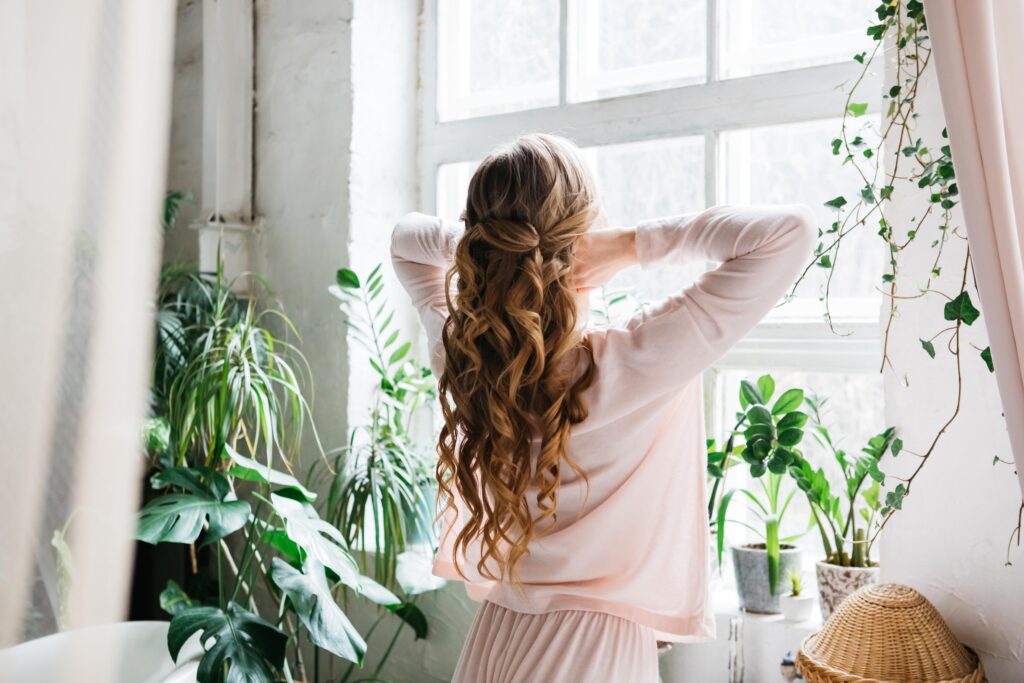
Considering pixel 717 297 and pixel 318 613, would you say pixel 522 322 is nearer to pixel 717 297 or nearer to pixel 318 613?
pixel 717 297

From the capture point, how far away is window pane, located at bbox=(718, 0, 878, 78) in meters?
1.93

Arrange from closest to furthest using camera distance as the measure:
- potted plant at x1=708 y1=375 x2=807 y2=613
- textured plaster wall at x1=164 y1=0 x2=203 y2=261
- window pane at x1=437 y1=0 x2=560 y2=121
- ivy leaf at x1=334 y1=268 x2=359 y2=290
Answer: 1. potted plant at x1=708 y1=375 x2=807 y2=613
2. ivy leaf at x1=334 y1=268 x2=359 y2=290
3. window pane at x1=437 y1=0 x2=560 y2=121
4. textured plaster wall at x1=164 y1=0 x2=203 y2=261

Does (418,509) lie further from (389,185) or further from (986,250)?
(986,250)

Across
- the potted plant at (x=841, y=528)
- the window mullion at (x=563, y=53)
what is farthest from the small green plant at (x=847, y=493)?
the window mullion at (x=563, y=53)

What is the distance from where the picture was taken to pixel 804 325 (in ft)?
6.36

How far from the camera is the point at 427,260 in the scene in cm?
148

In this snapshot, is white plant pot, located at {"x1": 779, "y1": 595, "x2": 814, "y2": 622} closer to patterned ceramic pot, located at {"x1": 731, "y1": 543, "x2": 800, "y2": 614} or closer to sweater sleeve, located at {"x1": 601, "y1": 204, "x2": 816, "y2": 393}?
Answer: patterned ceramic pot, located at {"x1": 731, "y1": 543, "x2": 800, "y2": 614}

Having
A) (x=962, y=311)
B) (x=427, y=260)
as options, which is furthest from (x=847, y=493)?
(x=427, y=260)

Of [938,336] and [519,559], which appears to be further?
[938,336]

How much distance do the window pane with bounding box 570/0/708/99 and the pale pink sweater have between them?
1.04 metres

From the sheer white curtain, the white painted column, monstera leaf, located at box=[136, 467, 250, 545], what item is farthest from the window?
monstera leaf, located at box=[136, 467, 250, 545]

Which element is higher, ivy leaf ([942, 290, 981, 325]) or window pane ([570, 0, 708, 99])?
window pane ([570, 0, 708, 99])

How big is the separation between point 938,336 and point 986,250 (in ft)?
1.27

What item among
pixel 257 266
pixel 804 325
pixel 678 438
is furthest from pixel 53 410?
pixel 804 325
